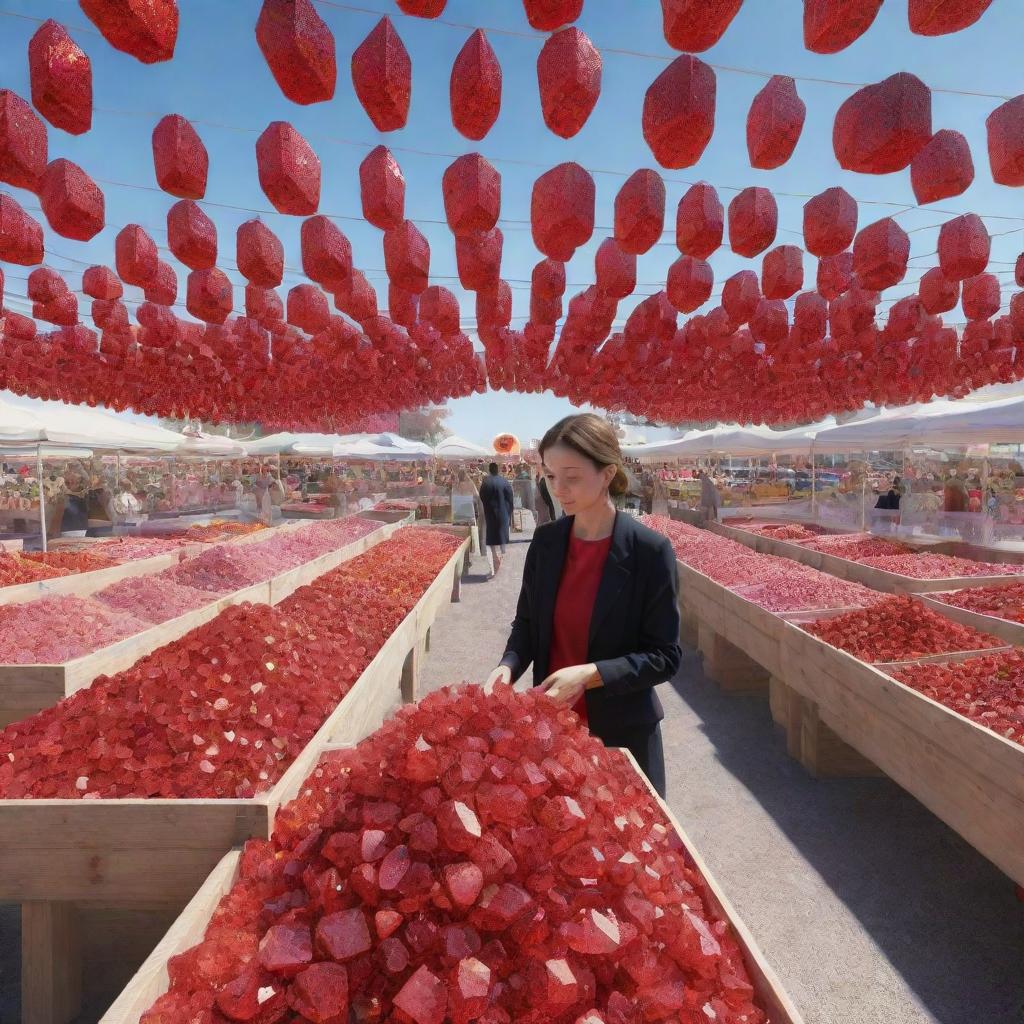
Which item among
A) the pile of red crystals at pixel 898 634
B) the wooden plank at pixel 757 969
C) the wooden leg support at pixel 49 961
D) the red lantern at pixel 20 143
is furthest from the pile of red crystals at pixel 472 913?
the pile of red crystals at pixel 898 634

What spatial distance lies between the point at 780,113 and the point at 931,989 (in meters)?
3.04

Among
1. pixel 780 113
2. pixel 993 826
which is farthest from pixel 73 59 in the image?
pixel 993 826

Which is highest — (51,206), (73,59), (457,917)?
(73,59)

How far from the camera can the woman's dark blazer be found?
1859 mm

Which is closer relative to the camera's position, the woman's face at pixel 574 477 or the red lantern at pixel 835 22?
the red lantern at pixel 835 22

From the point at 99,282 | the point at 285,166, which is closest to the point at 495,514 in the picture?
the point at 99,282

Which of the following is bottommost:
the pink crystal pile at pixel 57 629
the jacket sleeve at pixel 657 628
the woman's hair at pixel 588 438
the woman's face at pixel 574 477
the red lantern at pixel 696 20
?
the pink crystal pile at pixel 57 629

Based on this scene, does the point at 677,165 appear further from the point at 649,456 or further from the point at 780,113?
the point at 649,456

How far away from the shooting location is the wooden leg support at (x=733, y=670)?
5414 millimetres

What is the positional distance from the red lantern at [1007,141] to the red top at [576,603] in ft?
6.85

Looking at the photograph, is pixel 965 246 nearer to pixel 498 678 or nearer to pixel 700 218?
pixel 700 218

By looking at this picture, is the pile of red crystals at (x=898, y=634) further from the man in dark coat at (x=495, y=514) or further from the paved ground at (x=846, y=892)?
the man in dark coat at (x=495, y=514)

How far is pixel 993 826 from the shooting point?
238 cm

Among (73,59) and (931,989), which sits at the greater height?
(73,59)
